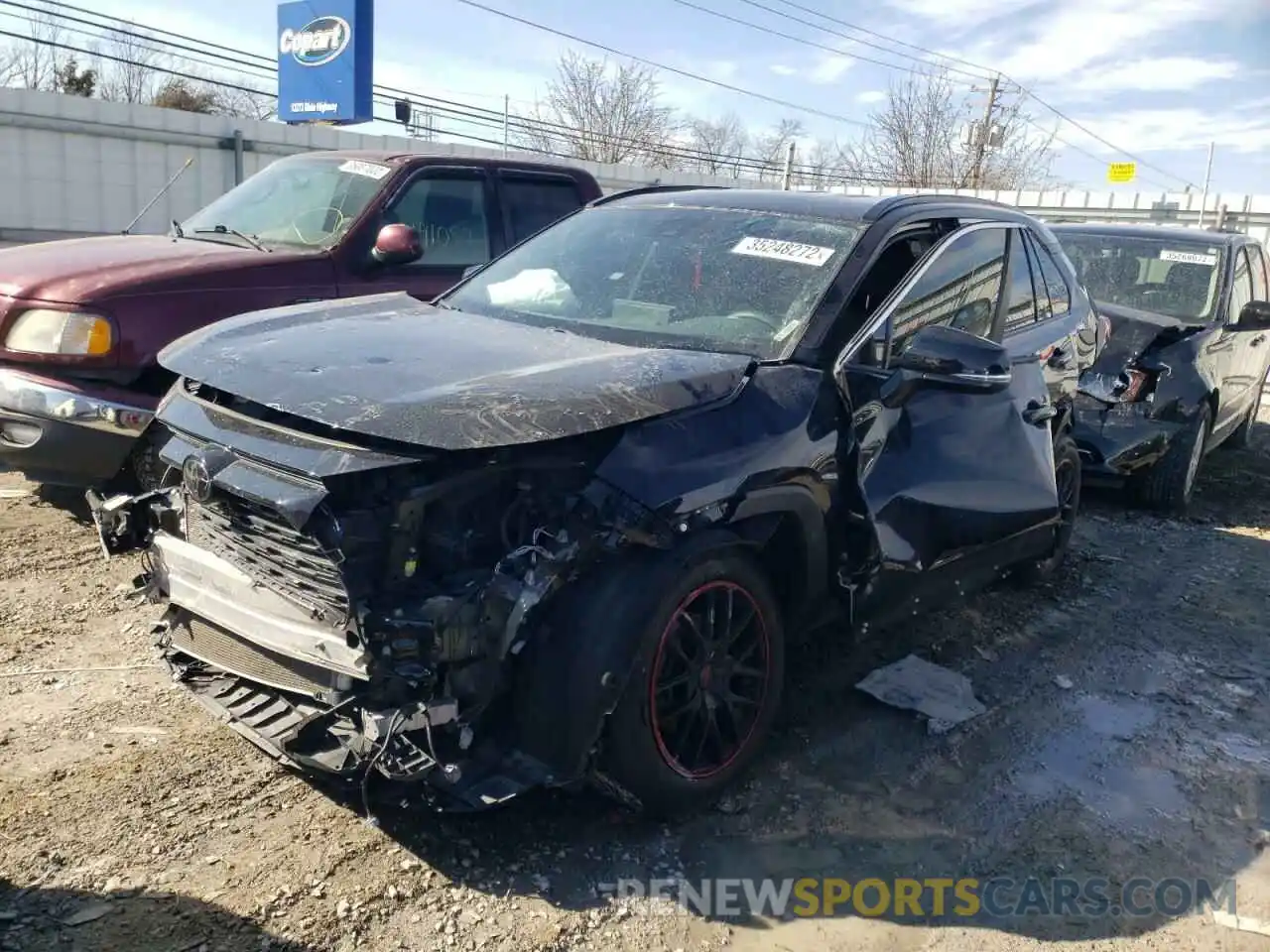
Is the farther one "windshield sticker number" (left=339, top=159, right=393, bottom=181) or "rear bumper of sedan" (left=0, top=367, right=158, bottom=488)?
"windshield sticker number" (left=339, top=159, right=393, bottom=181)

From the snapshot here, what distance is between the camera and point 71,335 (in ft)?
15.6

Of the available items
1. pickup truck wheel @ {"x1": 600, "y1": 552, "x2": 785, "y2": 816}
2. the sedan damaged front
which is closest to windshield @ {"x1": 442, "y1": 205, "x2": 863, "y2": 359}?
the sedan damaged front

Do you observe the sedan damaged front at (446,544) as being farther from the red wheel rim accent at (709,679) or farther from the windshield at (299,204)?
the windshield at (299,204)

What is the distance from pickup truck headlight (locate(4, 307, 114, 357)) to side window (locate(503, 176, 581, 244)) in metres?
2.76

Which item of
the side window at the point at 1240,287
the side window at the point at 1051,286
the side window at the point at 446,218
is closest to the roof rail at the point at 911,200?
the side window at the point at 1051,286

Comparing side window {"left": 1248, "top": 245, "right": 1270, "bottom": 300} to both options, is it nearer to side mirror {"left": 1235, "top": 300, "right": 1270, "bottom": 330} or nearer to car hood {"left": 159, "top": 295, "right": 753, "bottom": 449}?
side mirror {"left": 1235, "top": 300, "right": 1270, "bottom": 330}

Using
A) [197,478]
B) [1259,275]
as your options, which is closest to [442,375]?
[197,478]

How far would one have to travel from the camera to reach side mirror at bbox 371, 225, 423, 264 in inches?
223

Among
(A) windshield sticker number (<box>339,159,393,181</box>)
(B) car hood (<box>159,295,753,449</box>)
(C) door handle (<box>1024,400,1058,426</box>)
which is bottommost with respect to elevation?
(C) door handle (<box>1024,400,1058,426</box>)

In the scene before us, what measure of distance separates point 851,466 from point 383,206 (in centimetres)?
370

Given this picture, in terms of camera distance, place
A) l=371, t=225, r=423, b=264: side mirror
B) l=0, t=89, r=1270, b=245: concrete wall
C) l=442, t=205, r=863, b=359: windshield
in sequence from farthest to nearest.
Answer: l=0, t=89, r=1270, b=245: concrete wall < l=371, t=225, r=423, b=264: side mirror < l=442, t=205, r=863, b=359: windshield

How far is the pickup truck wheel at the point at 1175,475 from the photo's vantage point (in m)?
6.96

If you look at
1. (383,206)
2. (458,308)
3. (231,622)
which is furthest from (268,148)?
(231,622)

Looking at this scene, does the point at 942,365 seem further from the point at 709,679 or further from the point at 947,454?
the point at 709,679
